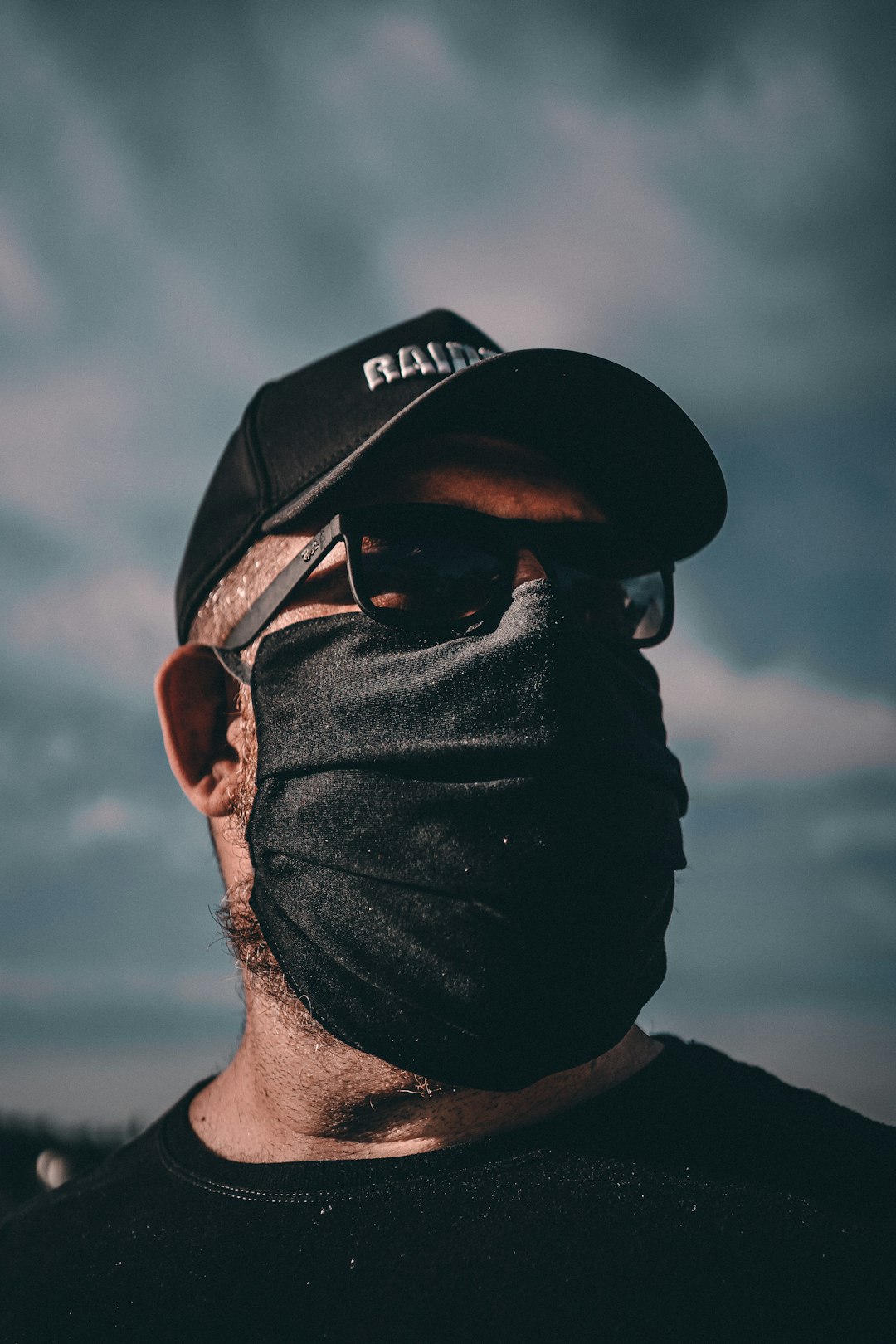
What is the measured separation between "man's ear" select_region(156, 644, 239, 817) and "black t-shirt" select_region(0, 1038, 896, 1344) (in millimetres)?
970

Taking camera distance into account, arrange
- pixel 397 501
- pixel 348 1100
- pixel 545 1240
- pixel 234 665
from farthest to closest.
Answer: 1. pixel 234 665
2. pixel 397 501
3. pixel 348 1100
4. pixel 545 1240

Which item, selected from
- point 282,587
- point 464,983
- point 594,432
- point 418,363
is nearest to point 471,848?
point 464,983

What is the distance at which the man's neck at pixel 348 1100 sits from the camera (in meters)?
1.92

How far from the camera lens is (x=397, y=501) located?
2.17m

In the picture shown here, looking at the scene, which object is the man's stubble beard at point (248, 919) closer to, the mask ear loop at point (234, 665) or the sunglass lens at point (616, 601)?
the mask ear loop at point (234, 665)

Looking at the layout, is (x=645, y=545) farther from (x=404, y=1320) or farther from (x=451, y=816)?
(x=404, y=1320)

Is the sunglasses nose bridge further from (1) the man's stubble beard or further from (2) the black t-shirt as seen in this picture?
(2) the black t-shirt

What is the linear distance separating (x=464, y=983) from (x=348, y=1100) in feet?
1.82

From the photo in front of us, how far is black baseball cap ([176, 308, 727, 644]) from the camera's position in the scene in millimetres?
2156

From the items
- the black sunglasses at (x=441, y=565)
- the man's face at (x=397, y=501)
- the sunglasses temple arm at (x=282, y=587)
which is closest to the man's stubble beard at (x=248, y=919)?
the man's face at (x=397, y=501)

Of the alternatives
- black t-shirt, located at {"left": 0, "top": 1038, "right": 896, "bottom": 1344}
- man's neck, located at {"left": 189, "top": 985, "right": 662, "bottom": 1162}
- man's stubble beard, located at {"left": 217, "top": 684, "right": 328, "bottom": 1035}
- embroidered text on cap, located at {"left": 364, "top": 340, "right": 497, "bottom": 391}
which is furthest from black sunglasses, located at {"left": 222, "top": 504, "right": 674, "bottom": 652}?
black t-shirt, located at {"left": 0, "top": 1038, "right": 896, "bottom": 1344}

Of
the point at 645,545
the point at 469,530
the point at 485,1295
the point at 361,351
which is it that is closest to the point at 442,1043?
the point at 485,1295

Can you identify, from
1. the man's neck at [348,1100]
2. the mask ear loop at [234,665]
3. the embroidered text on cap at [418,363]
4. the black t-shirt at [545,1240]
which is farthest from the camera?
the embroidered text on cap at [418,363]

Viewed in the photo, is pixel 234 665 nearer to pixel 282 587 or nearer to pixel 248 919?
pixel 282 587
